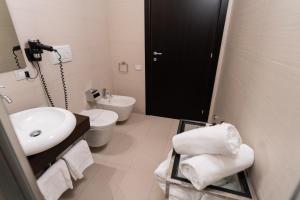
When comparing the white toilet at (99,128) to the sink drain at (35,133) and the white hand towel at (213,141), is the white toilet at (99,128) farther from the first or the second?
the white hand towel at (213,141)

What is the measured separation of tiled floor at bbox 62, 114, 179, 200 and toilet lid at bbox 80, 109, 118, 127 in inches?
15.7

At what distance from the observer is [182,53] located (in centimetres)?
233

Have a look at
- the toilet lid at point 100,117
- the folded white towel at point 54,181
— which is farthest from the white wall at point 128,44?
the folded white towel at point 54,181

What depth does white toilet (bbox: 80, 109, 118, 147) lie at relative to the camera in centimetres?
180

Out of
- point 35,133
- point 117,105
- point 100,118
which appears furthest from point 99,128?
point 35,133

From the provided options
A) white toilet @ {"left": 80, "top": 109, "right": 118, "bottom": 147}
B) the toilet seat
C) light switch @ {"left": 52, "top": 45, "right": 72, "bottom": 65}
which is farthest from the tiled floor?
light switch @ {"left": 52, "top": 45, "right": 72, "bottom": 65}

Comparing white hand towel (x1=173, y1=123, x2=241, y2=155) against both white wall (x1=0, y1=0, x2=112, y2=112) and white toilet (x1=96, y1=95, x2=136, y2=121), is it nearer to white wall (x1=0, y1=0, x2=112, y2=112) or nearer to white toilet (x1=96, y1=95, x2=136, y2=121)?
white wall (x1=0, y1=0, x2=112, y2=112)

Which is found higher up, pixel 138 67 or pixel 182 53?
pixel 182 53

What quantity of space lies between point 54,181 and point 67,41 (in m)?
1.37

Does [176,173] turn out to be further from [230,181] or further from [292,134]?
[292,134]

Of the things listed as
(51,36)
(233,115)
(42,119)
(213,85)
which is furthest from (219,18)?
(42,119)

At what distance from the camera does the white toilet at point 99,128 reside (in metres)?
1.80

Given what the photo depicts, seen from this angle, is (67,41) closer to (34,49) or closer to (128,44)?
(34,49)

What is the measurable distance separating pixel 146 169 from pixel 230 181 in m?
0.96
